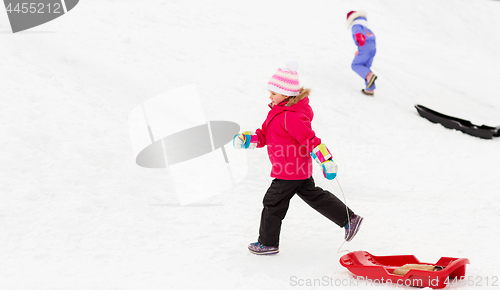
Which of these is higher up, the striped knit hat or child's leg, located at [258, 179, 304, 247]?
the striped knit hat

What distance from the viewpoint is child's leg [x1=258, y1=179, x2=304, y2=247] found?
10.4 feet

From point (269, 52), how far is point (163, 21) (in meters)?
1.96

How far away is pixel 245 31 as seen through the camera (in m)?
8.38

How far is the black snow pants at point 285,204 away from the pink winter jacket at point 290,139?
75mm

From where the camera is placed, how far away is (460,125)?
254 inches

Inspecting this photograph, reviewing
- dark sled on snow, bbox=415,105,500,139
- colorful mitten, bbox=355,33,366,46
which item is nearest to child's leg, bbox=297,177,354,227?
dark sled on snow, bbox=415,105,500,139

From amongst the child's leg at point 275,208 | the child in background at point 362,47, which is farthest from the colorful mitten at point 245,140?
the child in background at point 362,47

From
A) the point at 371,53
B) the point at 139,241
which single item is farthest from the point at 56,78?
the point at 371,53

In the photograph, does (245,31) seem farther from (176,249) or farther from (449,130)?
(176,249)

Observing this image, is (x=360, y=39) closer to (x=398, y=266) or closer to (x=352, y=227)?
(x=352, y=227)

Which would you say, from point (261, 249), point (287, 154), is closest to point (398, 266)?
point (261, 249)

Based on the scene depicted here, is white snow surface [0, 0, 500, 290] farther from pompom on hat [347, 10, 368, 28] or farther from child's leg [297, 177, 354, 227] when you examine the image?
pompom on hat [347, 10, 368, 28]

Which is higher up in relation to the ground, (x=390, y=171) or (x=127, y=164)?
(x=127, y=164)

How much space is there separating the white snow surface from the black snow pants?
197mm
